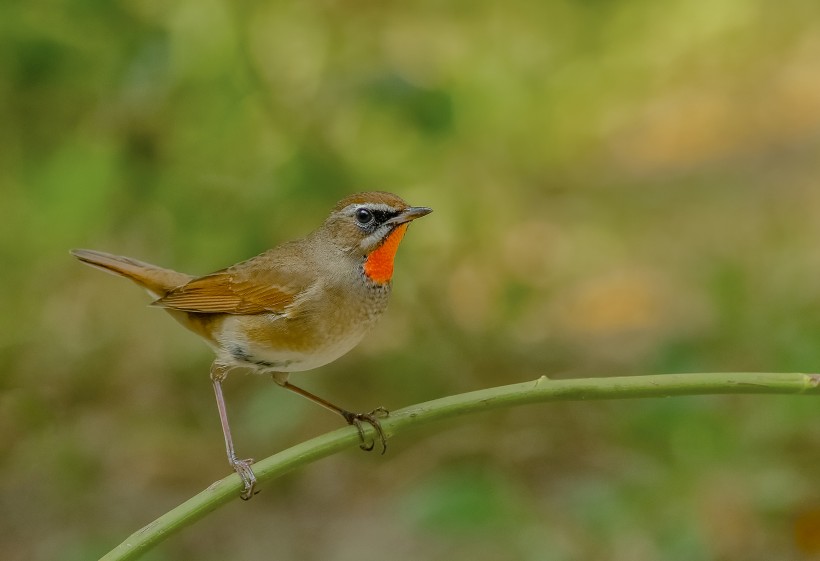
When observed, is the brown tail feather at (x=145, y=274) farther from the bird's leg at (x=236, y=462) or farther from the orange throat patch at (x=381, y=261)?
the orange throat patch at (x=381, y=261)

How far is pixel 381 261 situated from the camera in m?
3.05

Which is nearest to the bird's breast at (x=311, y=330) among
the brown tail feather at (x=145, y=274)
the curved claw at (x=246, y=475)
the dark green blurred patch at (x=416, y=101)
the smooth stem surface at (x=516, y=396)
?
the curved claw at (x=246, y=475)

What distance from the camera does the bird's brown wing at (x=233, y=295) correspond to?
10.3 feet

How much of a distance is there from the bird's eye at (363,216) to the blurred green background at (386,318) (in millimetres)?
1091

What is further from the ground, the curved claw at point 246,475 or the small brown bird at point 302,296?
the small brown bird at point 302,296

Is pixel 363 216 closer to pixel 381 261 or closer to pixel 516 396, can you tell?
pixel 381 261

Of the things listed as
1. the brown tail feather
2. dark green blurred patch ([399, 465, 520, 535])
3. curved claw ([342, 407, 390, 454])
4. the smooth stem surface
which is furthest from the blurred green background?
the smooth stem surface

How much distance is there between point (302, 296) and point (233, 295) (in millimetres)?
287

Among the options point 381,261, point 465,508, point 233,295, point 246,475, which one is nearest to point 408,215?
point 381,261

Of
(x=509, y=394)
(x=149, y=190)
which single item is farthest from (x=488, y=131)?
(x=509, y=394)

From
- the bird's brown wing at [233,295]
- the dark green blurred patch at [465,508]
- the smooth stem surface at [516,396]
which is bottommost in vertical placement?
the dark green blurred patch at [465,508]

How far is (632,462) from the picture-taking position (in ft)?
14.2

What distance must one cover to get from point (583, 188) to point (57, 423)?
16.2 feet

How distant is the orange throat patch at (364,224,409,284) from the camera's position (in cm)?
302
